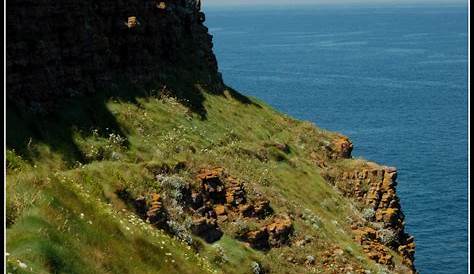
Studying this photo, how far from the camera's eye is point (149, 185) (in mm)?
32062

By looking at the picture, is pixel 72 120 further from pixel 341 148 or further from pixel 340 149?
pixel 341 148

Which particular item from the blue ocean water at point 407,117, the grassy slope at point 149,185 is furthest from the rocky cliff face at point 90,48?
the blue ocean water at point 407,117

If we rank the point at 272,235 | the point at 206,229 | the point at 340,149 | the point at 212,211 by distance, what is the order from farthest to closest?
1. the point at 340,149
2. the point at 272,235
3. the point at 212,211
4. the point at 206,229

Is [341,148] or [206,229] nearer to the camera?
[206,229]

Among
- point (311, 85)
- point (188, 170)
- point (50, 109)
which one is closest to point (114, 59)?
point (50, 109)

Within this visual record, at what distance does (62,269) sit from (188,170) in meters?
21.1

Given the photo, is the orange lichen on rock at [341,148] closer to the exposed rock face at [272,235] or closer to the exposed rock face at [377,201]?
the exposed rock face at [377,201]

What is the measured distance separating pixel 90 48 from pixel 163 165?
980cm

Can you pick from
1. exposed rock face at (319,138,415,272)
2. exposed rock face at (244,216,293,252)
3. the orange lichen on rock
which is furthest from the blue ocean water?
exposed rock face at (244,216,293,252)

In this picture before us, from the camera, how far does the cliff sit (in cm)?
2028

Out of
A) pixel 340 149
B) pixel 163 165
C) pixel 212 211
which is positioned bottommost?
pixel 212 211

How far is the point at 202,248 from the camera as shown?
30109 mm

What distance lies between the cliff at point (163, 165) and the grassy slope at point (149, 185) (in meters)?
0.08

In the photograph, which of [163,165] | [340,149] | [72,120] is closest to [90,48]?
[72,120]
